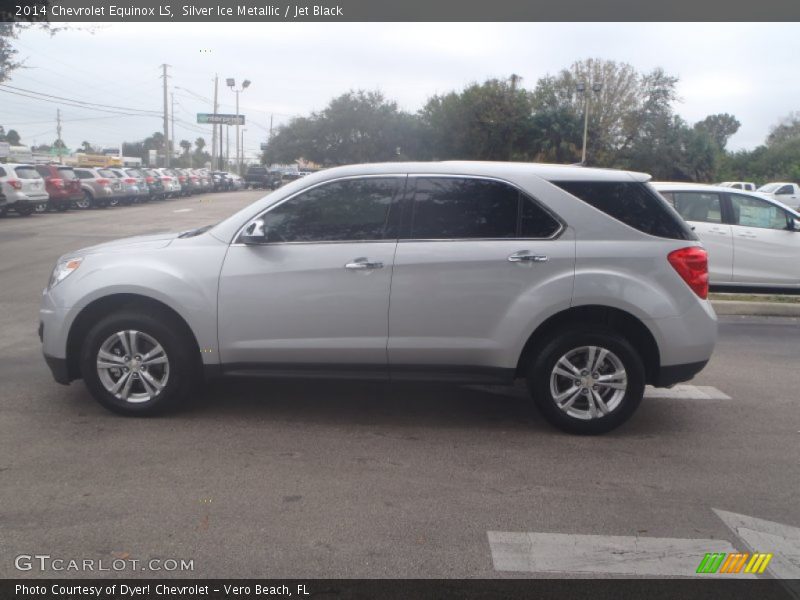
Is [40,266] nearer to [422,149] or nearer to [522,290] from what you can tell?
[522,290]

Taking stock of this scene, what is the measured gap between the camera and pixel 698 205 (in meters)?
11.6

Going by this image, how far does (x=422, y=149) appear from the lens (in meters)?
29.4

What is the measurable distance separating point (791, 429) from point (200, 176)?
52.0m

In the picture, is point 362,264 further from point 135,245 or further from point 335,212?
point 135,245

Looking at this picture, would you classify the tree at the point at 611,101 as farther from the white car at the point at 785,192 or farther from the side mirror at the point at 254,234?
the side mirror at the point at 254,234

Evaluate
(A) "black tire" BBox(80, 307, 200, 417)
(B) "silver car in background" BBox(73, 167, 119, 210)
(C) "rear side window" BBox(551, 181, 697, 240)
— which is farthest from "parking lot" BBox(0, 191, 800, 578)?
(B) "silver car in background" BBox(73, 167, 119, 210)

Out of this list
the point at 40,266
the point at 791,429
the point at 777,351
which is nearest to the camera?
the point at 791,429

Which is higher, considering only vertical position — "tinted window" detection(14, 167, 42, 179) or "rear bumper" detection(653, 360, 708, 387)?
"tinted window" detection(14, 167, 42, 179)

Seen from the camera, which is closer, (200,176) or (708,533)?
(708,533)

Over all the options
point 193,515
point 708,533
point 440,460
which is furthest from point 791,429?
point 193,515

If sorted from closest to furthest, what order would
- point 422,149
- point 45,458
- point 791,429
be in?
1. point 45,458
2. point 791,429
3. point 422,149

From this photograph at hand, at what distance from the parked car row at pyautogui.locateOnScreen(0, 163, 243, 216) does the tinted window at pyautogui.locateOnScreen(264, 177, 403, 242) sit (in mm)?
22471

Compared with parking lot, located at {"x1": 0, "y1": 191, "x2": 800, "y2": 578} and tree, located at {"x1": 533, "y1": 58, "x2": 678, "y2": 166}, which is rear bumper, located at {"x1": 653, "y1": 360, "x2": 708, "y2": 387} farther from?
tree, located at {"x1": 533, "y1": 58, "x2": 678, "y2": 166}

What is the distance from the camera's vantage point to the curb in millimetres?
10594
